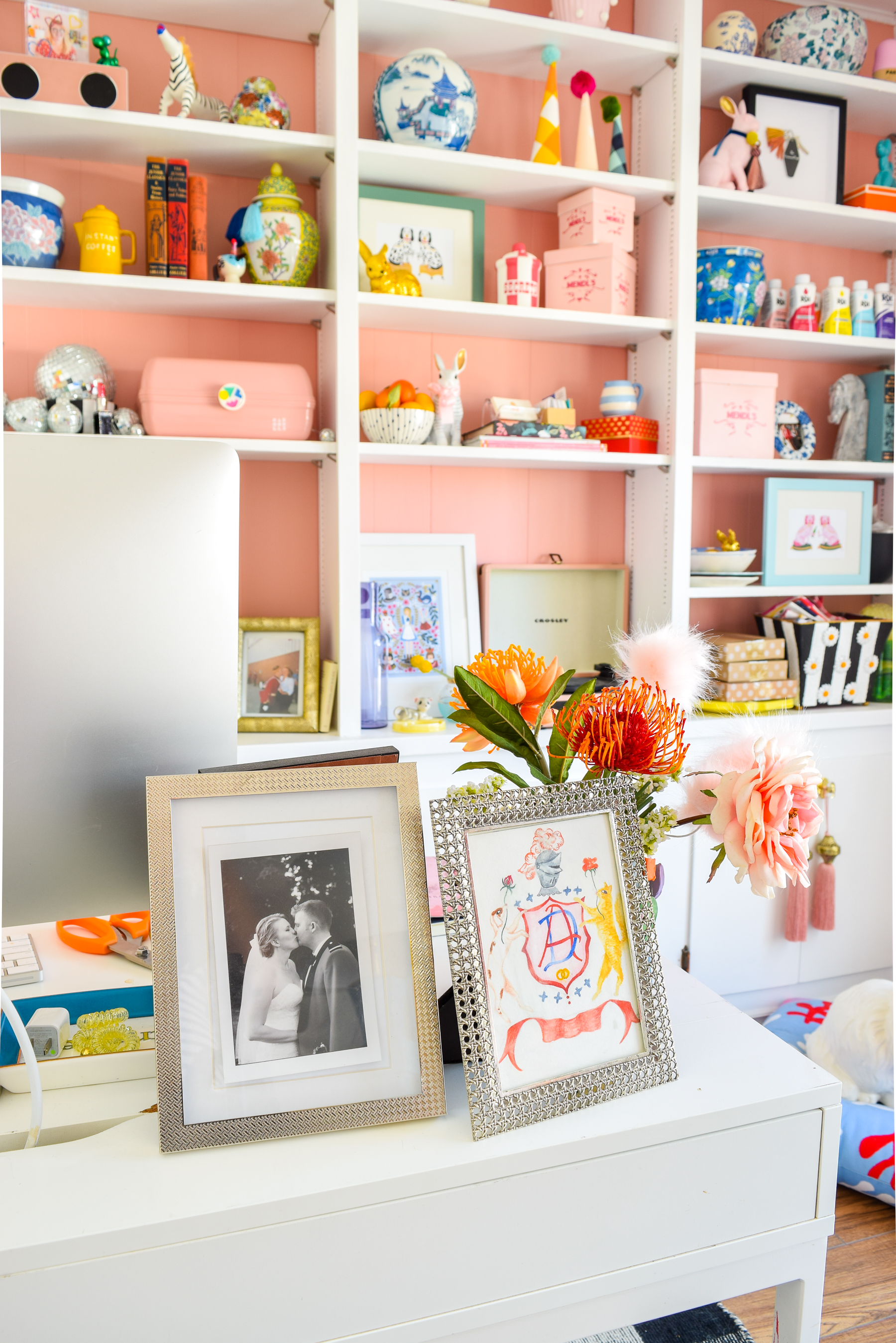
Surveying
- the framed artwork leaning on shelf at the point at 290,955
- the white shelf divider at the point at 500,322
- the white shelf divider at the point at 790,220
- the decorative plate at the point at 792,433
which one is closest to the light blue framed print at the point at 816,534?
the decorative plate at the point at 792,433

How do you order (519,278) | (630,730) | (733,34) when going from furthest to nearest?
(733,34)
(519,278)
(630,730)

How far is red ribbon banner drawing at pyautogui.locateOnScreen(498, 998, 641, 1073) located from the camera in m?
0.72

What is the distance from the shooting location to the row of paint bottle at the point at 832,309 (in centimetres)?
250

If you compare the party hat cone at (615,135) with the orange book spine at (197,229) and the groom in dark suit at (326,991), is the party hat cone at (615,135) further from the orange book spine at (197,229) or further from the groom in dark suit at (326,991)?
the groom in dark suit at (326,991)

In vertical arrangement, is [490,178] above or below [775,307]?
above

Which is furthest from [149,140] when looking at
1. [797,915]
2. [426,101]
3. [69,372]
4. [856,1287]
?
[856,1287]

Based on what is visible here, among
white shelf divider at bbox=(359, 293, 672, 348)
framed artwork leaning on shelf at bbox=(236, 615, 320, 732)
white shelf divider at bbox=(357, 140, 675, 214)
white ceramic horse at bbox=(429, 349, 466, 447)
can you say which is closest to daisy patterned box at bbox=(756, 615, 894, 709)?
white shelf divider at bbox=(359, 293, 672, 348)

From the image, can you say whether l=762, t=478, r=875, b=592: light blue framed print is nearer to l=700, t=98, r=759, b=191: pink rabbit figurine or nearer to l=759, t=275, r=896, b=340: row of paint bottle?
l=759, t=275, r=896, b=340: row of paint bottle

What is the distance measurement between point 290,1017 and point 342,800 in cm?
17

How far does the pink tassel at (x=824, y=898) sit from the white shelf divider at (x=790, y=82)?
2.01 m

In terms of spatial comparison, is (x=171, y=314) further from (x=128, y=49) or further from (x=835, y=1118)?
(x=835, y=1118)

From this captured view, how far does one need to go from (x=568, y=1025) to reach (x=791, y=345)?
228 centimetres

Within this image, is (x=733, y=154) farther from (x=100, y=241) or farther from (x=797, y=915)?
(x=797, y=915)

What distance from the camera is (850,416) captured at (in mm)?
2680
